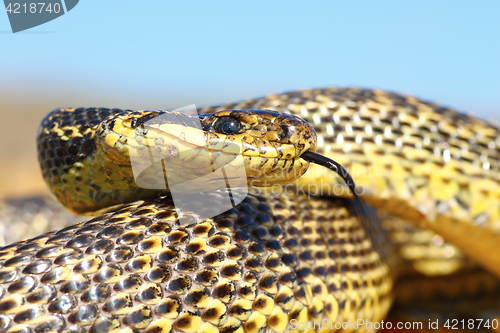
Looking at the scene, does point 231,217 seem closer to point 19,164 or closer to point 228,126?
point 228,126

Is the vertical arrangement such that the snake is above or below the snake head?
below

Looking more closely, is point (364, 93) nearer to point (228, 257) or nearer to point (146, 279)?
point (228, 257)

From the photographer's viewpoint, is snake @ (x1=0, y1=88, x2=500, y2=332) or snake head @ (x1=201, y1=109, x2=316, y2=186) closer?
snake @ (x1=0, y1=88, x2=500, y2=332)

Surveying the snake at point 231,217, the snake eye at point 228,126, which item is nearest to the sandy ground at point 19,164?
the snake at point 231,217

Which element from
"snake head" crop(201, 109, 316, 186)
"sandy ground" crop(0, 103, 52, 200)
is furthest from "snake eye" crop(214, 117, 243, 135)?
"sandy ground" crop(0, 103, 52, 200)

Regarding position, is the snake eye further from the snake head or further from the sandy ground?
the sandy ground

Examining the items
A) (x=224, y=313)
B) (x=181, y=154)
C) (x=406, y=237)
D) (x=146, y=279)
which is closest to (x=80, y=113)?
(x=181, y=154)

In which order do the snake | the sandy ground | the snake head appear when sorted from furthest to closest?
the sandy ground
the snake head
the snake

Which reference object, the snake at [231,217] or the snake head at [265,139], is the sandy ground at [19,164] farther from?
the snake head at [265,139]
